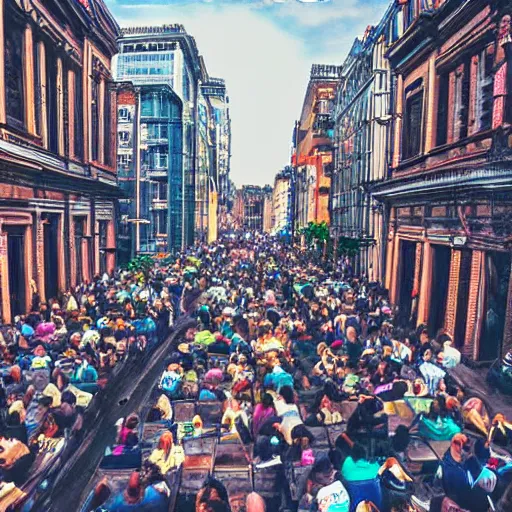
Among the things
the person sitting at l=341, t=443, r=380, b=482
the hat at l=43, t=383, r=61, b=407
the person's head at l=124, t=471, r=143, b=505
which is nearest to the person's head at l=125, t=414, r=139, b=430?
the person's head at l=124, t=471, r=143, b=505

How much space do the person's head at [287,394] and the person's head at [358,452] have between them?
0.91 metres

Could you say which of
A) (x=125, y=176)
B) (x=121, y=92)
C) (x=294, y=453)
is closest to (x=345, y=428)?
(x=294, y=453)

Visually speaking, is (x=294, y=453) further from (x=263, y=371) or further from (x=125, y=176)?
(x=125, y=176)

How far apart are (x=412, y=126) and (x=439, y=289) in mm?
2607

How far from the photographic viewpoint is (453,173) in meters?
6.64

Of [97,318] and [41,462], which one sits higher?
[97,318]

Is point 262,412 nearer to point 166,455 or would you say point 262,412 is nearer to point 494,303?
point 166,455

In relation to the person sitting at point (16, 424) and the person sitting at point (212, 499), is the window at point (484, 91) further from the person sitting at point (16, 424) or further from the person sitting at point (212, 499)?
the person sitting at point (16, 424)

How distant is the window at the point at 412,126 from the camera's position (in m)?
7.52

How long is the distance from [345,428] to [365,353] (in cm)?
134

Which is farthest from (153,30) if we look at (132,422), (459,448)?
(459,448)

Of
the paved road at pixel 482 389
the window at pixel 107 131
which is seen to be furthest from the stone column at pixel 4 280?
the paved road at pixel 482 389

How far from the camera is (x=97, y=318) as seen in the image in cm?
724

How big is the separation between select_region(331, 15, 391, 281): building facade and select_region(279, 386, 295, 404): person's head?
8.53 feet
